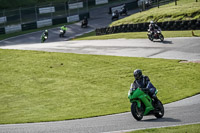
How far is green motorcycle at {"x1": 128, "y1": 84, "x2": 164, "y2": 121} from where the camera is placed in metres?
10.9

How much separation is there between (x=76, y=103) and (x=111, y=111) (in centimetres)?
240

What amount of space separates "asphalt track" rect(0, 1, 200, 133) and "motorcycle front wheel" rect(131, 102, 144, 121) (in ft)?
0.60

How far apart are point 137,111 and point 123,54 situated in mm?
13566

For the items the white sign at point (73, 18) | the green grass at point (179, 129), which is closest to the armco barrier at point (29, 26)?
the white sign at point (73, 18)

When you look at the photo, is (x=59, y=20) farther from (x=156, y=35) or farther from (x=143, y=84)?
(x=143, y=84)

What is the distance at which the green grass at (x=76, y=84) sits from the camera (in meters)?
14.1

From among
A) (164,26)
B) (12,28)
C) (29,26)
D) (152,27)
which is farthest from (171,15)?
(12,28)

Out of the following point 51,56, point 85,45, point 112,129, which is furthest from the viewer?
point 85,45

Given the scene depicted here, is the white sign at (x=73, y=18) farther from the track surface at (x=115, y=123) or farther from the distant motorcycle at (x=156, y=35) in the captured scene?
the track surface at (x=115, y=123)

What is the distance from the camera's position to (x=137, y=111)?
11086mm

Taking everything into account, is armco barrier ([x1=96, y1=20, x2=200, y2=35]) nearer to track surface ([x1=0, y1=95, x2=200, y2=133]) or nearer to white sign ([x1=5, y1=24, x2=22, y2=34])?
white sign ([x1=5, y1=24, x2=22, y2=34])

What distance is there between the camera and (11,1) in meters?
59.5

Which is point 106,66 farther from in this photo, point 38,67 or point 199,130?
point 199,130

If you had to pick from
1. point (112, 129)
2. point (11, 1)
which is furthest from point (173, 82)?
point (11, 1)
